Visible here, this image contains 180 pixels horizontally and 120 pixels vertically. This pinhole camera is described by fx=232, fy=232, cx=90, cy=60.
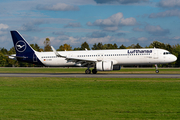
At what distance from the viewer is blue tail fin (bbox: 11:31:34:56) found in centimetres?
4125

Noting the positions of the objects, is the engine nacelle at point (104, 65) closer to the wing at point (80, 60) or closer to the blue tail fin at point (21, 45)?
the wing at point (80, 60)

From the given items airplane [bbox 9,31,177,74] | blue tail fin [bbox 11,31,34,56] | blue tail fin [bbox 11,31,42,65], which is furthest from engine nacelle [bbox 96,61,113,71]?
blue tail fin [bbox 11,31,34,56]

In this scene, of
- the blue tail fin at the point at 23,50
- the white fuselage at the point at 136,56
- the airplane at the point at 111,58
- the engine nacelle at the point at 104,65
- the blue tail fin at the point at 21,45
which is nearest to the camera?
the engine nacelle at the point at 104,65

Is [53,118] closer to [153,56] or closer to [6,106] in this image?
[6,106]

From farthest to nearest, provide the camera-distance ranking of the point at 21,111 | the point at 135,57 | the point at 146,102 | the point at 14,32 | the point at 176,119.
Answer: the point at 14,32 → the point at 135,57 → the point at 146,102 → the point at 21,111 → the point at 176,119

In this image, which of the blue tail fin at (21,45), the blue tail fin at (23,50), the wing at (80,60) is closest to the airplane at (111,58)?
the wing at (80,60)

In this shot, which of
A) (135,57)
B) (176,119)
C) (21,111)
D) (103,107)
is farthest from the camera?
(135,57)

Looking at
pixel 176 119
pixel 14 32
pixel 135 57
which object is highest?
pixel 14 32

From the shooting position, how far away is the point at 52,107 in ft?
33.3

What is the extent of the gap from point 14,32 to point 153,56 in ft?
80.0

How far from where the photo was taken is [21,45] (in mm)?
41375

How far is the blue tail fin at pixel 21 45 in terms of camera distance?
41250mm

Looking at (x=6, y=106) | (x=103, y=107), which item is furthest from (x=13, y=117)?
(x=103, y=107)

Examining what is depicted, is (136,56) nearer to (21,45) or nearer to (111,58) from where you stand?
(111,58)
